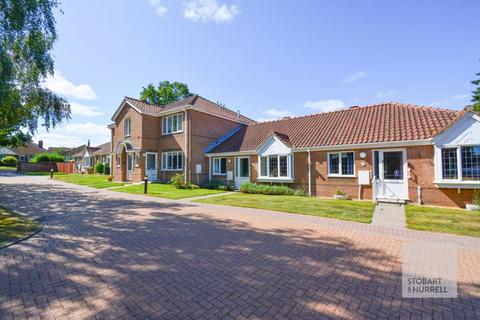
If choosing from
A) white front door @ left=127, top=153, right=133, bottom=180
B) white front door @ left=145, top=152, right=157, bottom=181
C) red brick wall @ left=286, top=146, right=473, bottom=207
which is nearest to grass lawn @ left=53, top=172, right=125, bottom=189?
white front door @ left=127, top=153, right=133, bottom=180

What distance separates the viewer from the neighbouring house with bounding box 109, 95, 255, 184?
21875 mm

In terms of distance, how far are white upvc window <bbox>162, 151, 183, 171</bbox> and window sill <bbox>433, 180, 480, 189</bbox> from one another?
1855cm

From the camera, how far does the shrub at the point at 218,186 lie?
19.7 metres

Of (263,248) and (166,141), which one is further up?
(166,141)

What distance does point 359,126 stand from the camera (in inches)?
624

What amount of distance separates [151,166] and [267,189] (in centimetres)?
1352

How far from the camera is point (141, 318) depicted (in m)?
3.25

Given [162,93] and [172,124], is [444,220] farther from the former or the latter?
[162,93]

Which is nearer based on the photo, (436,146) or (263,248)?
(263,248)

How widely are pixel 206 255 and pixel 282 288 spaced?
2090 mm

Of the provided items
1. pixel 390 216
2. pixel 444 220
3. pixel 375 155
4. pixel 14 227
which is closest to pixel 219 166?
pixel 375 155

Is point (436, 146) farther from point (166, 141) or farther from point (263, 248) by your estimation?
point (166, 141)

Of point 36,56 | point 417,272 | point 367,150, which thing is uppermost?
point 36,56

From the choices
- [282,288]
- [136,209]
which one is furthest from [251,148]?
[282,288]
